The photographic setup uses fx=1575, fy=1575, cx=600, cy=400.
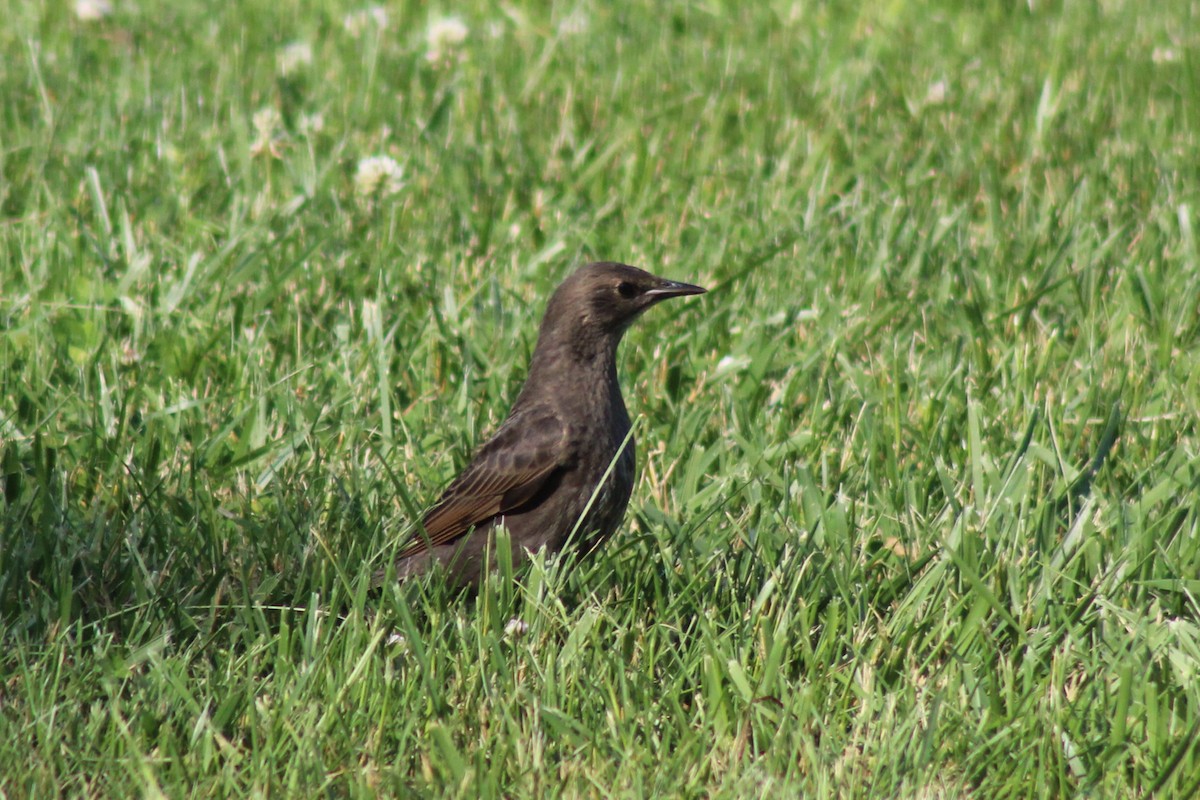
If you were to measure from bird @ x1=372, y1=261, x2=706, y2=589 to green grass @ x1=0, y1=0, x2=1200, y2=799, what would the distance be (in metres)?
0.13

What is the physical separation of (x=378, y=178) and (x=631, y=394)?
201cm

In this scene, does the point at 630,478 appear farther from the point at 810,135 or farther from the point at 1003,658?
the point at 810,135

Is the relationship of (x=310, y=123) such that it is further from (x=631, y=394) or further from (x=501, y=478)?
(x=501, y=478)

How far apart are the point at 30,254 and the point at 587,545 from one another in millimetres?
2849

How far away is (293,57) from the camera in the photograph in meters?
8.26

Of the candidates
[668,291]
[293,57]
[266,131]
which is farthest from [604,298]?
[293,57]

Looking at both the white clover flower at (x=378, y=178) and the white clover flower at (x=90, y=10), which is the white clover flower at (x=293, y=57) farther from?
the white clover flower at (x=378, y=178)

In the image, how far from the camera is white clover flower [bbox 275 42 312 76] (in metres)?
8.09

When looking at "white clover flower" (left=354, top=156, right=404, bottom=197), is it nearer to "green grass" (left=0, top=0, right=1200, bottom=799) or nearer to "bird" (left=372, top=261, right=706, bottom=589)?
"green grass" (left=0, top=0, right=1200, bottom=799)

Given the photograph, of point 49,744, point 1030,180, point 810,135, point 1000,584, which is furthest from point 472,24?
point 49,744

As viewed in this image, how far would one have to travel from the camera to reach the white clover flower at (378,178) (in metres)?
6.64

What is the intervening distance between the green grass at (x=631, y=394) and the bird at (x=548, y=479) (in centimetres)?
13

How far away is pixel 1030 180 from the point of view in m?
6.91

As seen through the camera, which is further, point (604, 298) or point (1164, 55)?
point (1164, 55)
